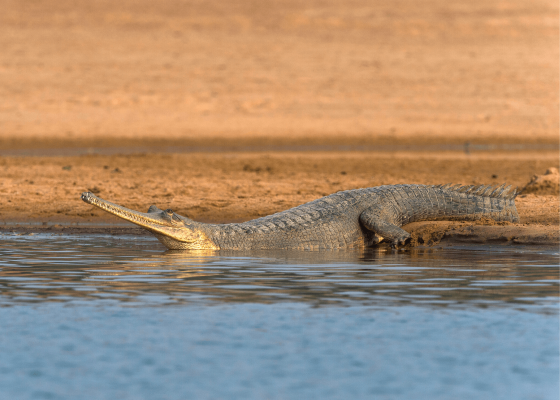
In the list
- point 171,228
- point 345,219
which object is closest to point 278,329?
point 171,228

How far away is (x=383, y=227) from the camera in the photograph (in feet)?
29.6

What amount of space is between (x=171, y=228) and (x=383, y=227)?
236 cm

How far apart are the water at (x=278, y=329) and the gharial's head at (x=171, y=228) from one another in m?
0.58

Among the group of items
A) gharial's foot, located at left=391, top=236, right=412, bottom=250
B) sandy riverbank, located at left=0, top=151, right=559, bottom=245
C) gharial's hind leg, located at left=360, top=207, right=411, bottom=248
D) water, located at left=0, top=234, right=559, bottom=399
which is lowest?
water, located at left=0, top=234, right=559, bottom=399

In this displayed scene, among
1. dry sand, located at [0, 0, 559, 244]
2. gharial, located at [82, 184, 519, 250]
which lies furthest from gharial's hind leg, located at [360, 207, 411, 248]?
dry sand, located at [0, 0, 559, 244]

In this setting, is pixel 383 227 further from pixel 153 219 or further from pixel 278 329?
pixel 278 329

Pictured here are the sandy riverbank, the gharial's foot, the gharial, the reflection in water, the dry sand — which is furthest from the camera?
the dry sand

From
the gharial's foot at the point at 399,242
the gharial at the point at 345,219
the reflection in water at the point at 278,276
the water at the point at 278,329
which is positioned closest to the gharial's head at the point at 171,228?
the gharial at the point at 345,219

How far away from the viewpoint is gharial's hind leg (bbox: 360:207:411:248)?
8.91 metres

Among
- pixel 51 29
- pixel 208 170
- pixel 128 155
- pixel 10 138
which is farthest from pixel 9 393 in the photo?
pixel 51 29

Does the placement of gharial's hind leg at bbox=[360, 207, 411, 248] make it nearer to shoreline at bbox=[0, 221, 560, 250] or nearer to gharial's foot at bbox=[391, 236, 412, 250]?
gharial's foot at bbox=[391, 236, 412, 250]

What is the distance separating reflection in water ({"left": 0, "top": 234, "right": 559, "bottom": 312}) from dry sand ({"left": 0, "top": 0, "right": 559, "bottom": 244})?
5.05 ft

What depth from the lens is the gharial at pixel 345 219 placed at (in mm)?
8625

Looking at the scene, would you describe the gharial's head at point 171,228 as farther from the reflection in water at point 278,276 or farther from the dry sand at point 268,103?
the dry sand at point 268,103
